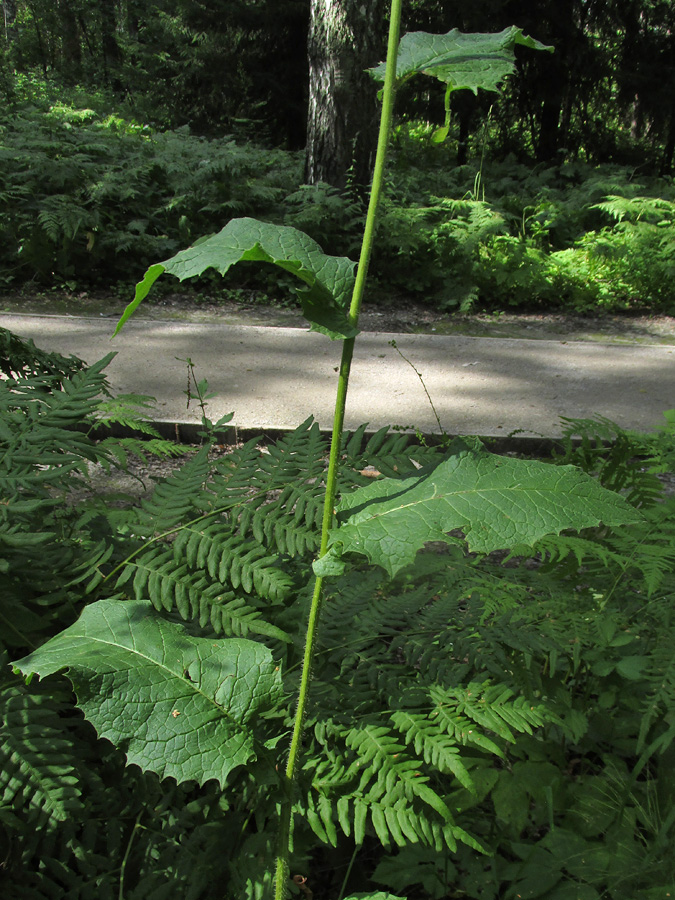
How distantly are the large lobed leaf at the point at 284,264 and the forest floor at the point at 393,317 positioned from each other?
6.35m

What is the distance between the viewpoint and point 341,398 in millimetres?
878

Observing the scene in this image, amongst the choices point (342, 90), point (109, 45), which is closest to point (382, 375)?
point (342, 90)

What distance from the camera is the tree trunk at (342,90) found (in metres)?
7.80

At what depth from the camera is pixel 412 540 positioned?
2.73 ft

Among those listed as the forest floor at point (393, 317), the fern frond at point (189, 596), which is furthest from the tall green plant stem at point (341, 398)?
the forest floor at point (393, 317)

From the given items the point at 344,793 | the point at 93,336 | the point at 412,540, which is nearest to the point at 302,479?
the point at 344,793

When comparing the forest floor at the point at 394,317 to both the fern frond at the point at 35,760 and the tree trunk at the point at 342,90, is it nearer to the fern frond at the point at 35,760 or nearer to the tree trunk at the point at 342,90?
the tree trunk at the point at 342,90

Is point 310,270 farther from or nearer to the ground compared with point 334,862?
farther from the ground

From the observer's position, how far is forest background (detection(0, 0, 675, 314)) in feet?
26.0

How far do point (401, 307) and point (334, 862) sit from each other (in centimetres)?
703

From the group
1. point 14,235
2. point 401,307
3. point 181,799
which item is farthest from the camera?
point 401,307

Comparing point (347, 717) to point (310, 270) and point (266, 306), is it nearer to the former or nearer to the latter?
point (310, 270)

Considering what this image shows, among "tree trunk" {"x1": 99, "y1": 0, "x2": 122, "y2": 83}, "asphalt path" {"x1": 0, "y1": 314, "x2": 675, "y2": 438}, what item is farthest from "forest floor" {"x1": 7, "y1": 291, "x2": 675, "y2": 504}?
"tree trunk" {"x1": 99, "y1": 0, "x2": 122, "y2": 83}

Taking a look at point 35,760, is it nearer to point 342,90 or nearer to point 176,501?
point 176,501
